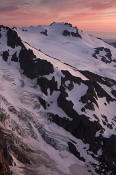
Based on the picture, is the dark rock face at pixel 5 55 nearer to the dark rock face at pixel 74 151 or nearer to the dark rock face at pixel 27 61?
the dark rock face at pixel 27 61

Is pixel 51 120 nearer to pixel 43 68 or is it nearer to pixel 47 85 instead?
pixel 47 85

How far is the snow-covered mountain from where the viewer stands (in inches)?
4195

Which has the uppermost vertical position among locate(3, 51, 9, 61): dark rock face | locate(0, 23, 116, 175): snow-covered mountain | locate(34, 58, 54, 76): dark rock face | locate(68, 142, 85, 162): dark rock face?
locate(3, 51, 9, 61): dark rock face

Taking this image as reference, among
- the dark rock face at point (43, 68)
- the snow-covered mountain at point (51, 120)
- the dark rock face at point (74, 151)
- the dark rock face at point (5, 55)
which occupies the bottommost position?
the dark rock face at point (74, 151)

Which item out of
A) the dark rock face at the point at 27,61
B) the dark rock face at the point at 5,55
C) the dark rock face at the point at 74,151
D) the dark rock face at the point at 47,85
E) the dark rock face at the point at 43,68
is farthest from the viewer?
the dark rock face at the point at 5,55

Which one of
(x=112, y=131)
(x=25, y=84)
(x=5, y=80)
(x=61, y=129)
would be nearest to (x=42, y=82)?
(x=25, y=84)

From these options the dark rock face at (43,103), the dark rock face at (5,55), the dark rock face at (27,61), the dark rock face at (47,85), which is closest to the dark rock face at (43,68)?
the dark rock face at (27,61)

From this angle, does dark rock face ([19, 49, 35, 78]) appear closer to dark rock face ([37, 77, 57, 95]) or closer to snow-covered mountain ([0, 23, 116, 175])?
snow-covered mountain ([0, 23, 116, 175])

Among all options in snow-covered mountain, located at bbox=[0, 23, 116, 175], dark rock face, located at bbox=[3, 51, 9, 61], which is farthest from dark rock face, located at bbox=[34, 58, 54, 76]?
dark rock face, located at bbox=[3, 51, 9, 61]

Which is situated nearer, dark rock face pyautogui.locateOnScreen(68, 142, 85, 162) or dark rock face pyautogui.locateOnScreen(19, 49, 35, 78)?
dark rock face pyautogui.locateOnScreen(68, 142, 85, 162)

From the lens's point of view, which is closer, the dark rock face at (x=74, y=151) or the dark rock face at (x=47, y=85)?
the dark rock face at (x=74, y=151)

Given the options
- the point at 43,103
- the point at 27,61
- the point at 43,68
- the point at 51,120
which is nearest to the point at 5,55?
the point at 27,61

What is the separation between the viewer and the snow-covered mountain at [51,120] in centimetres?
10656

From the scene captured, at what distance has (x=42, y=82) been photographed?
13700cm
